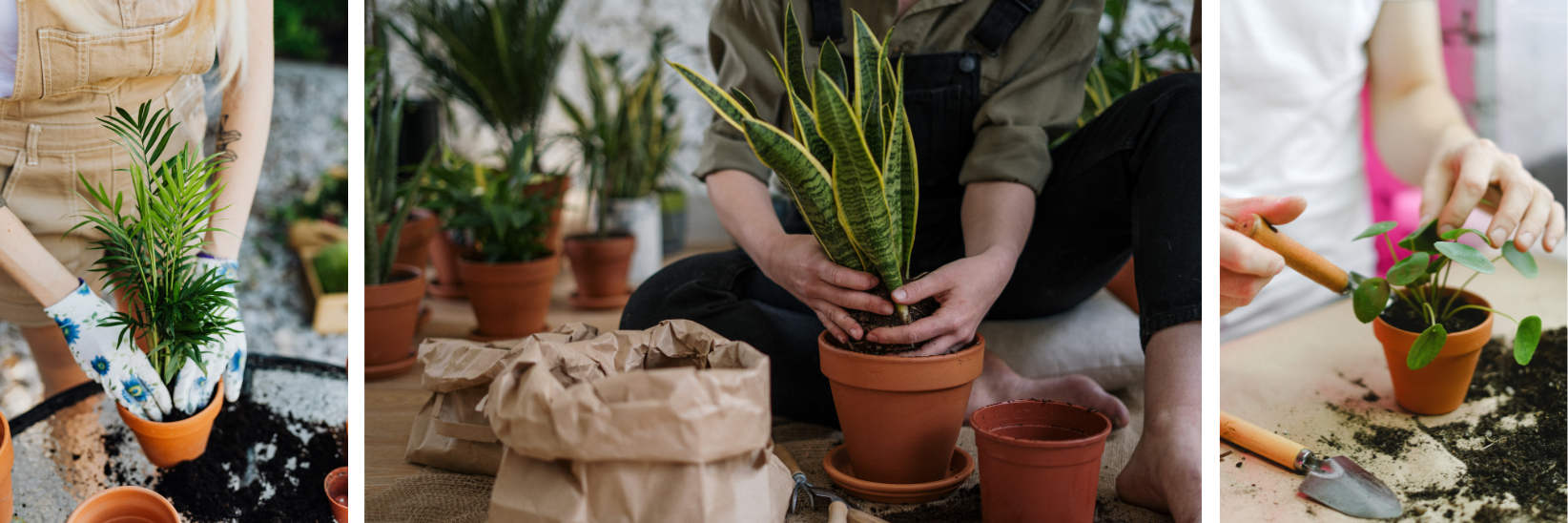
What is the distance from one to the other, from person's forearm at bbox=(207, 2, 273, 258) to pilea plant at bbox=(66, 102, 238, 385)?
0.09 ft

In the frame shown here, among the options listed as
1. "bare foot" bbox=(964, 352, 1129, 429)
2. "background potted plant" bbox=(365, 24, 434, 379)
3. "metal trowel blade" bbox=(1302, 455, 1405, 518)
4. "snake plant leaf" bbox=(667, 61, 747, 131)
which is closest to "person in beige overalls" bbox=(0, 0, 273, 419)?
"background potted plant" bbox=(365, 24, 434, 379)

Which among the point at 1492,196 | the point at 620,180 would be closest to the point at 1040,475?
the point at 1492,196

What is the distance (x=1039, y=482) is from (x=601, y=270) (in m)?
1.32

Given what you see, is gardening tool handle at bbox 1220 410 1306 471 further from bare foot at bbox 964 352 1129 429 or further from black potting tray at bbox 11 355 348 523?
black potting tray at bbox 11 355 348 523

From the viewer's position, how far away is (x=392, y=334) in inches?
54.3

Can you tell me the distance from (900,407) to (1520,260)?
758mm

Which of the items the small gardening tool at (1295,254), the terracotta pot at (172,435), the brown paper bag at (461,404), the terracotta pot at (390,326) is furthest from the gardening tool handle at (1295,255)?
the terracotta pot at (390,326)

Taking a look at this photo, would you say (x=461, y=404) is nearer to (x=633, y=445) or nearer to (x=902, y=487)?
(x=633, y=445)

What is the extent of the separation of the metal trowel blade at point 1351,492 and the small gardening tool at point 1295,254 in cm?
20

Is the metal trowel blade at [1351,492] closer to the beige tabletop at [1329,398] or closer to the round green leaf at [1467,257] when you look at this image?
the beige tabletop at [1329,398]

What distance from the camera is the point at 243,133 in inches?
36.3

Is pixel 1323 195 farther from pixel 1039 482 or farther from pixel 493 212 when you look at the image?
pixel 493 212

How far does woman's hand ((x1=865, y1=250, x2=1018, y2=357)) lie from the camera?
81cm

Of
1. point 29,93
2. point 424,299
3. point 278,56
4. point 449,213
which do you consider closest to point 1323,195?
point 278,56
